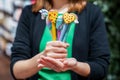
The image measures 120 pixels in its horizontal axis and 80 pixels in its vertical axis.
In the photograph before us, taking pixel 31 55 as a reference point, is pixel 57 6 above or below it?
above

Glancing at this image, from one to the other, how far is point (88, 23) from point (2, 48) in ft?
3.15

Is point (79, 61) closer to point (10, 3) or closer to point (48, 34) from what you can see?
point (48, 34)

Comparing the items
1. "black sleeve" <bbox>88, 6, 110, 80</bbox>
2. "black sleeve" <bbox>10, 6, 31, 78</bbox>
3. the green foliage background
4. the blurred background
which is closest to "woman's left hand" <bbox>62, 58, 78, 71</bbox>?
"black sleeve" <bbox>88, 6, 110, 80</bbox>

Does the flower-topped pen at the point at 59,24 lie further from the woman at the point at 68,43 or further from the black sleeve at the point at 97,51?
the black sleeve at the point at 97,51

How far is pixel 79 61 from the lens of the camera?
1.46 m

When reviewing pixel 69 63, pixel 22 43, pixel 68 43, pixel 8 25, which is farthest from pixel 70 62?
pixel 8 25

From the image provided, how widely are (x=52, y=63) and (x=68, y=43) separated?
139mm

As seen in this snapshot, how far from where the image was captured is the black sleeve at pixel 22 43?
1.49m

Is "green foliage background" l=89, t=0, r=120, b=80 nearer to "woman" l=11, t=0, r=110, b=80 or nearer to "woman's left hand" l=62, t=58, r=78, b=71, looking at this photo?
"woman" l=11, t=0, r=110, b=80

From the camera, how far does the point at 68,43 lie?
1.42m

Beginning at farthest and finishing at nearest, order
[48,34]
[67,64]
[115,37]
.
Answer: [115,37], [48,34], [67,64]

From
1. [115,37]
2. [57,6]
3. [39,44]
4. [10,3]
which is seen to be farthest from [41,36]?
[115,37]

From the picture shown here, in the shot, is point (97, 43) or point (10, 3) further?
point (10, 3)

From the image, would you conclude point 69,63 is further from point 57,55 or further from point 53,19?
point 53,19
